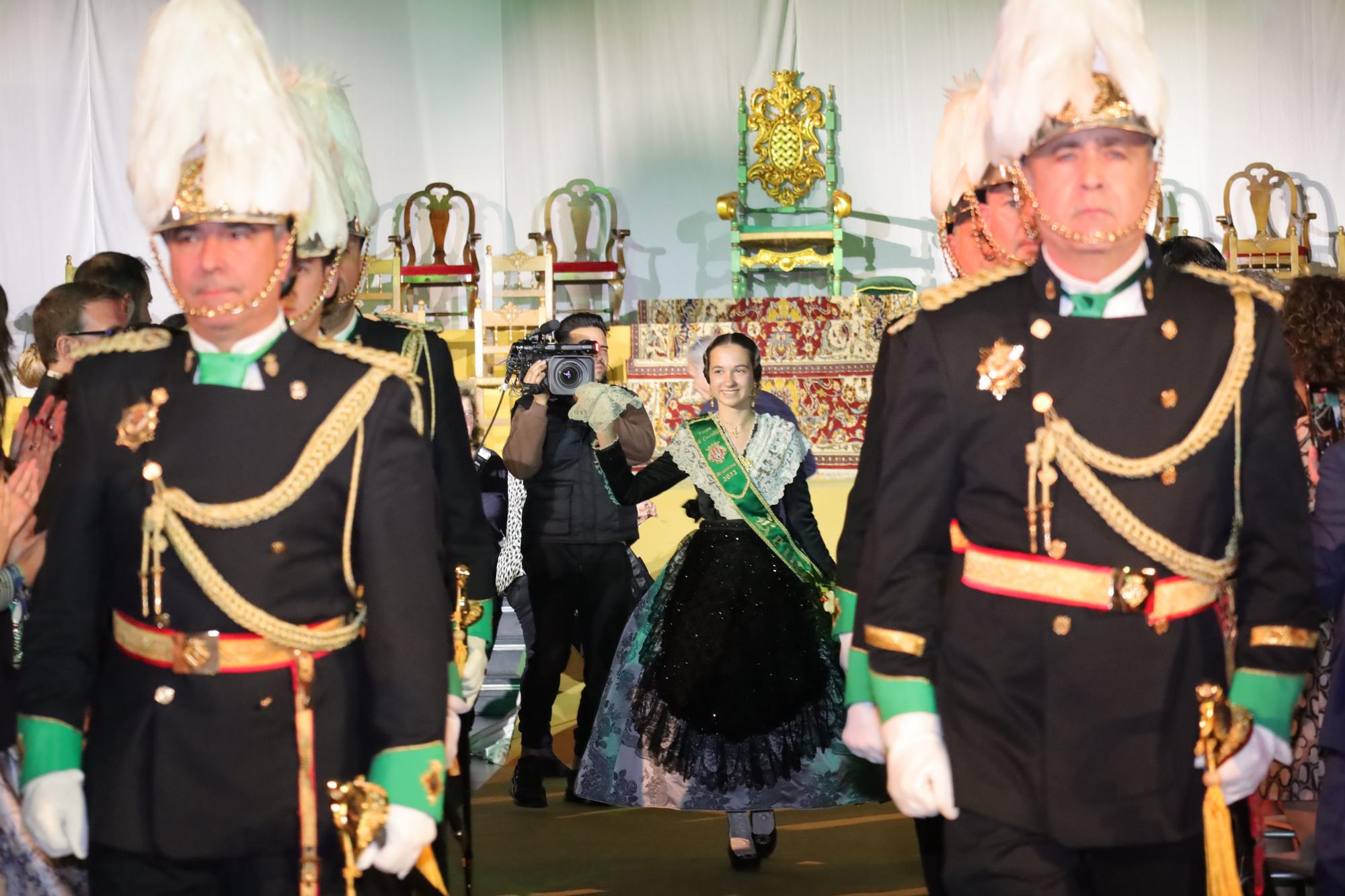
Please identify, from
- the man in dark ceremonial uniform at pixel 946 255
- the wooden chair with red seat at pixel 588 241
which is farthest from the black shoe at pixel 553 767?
the wooden chair with red seat at pixel 588 241

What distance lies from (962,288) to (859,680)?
25.8 inches

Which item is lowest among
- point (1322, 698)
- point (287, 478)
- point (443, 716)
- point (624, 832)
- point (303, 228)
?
point (624, 832)

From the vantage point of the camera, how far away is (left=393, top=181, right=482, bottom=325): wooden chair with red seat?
10.6 metres

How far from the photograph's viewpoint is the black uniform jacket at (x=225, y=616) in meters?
2.11

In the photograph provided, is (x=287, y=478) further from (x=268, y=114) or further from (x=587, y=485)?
(x=587, y=485)

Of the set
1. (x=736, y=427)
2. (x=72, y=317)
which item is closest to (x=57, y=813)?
(x=72, y=317)

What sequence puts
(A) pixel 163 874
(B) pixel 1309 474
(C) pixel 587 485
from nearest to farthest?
(A) pixel 163 874, (B) pixel 1309 474, (C) pixel 587 485

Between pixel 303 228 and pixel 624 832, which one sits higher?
pixel 303 228

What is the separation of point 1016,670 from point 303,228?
126 cm

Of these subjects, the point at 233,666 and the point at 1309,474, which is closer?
the point at 233,666

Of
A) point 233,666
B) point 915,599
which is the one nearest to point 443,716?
point 233,666

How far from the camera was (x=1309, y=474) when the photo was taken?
12.2 ft

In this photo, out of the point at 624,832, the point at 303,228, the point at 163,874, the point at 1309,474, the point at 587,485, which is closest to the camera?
the point at 163,874

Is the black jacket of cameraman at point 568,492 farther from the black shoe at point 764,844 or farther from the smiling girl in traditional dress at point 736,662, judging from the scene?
the black shoe at point 764,844
